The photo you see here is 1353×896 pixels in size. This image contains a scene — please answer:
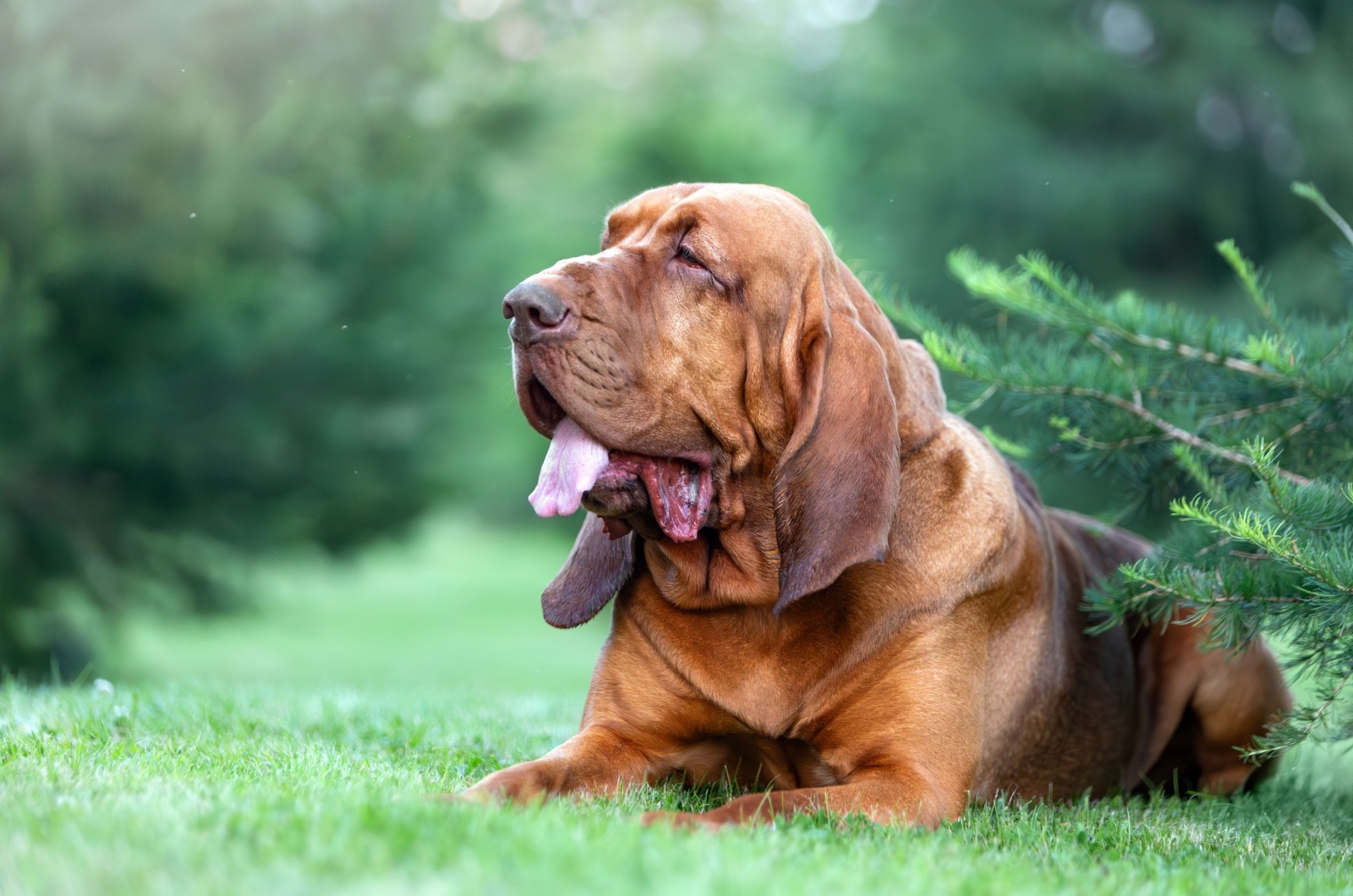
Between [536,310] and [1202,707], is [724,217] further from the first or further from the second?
[1202,707]

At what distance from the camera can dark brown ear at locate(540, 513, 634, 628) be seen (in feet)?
13.3

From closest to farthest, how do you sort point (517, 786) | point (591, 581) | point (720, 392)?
point (517, 786)
point (720, 392)
point (591, 581)

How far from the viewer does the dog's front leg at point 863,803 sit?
3.09 m

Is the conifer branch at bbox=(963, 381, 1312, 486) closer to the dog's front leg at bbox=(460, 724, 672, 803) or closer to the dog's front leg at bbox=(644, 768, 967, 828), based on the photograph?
the dog's front leg at bbox=(644, 768, 967, 828)

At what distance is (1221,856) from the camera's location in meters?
3.34

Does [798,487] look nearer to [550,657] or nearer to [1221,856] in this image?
[1221,856]

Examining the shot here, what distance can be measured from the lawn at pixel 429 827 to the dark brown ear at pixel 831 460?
0.69 meters

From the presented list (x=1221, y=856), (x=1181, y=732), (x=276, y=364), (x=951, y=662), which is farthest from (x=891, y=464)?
(x=276, y=364)

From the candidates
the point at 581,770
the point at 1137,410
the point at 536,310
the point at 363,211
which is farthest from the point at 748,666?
the point at 363,211

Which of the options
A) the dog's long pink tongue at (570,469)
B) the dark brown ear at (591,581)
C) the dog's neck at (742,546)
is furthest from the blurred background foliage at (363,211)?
the dog's long pink tongue at (570,469)

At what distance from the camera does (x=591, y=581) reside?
13.4ft

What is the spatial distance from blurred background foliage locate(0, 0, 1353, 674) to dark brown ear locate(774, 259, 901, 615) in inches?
58.0

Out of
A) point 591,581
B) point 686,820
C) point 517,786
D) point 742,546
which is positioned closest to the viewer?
point 686,820

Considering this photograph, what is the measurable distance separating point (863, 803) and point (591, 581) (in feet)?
→ 3.81
